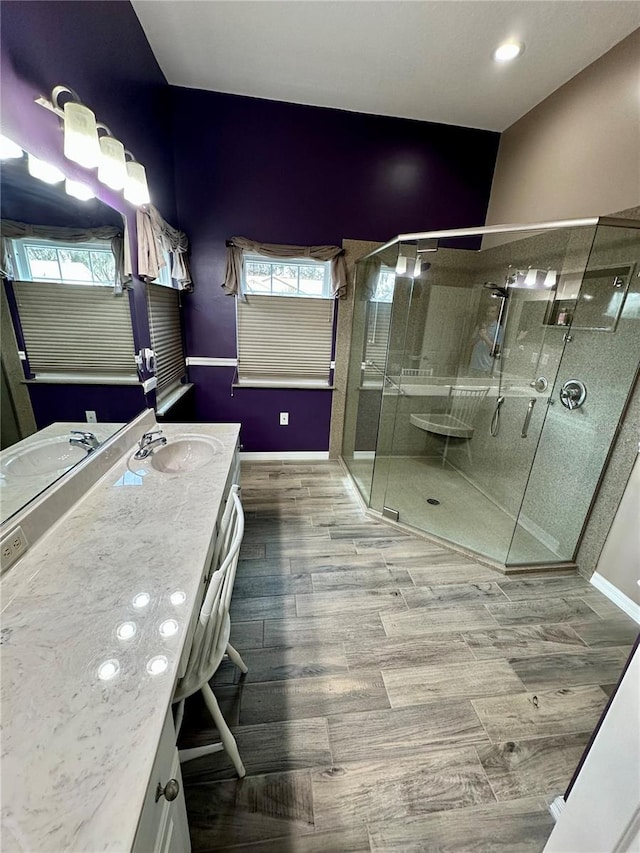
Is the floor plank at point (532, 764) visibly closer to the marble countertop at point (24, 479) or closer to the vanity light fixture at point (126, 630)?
the vanity light fixture at point (126, 630)

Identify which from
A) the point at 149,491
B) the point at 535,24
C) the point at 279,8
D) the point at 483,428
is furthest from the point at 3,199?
the point at 483,428

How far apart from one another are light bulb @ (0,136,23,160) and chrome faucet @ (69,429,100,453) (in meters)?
0.90

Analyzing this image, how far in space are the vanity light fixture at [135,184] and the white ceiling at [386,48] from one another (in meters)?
0.98

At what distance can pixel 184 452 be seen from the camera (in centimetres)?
190

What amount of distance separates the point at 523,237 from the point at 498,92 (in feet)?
3.27

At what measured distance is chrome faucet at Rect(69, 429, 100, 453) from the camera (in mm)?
1323

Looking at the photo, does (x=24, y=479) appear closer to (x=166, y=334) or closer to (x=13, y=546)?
(x=13, y=546)

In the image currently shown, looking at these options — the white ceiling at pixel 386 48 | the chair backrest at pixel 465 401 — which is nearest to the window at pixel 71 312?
the white ceiling at pixel 386 48

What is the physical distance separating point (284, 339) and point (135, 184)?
1.67 metres

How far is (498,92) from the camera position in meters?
2.35

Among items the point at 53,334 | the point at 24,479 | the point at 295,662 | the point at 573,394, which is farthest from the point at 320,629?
the point at 573,394

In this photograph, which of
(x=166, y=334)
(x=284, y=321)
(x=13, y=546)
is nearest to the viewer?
(x=13, y=546)

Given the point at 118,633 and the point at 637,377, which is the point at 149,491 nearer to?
the point at 118,633

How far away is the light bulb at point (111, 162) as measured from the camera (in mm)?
1350
